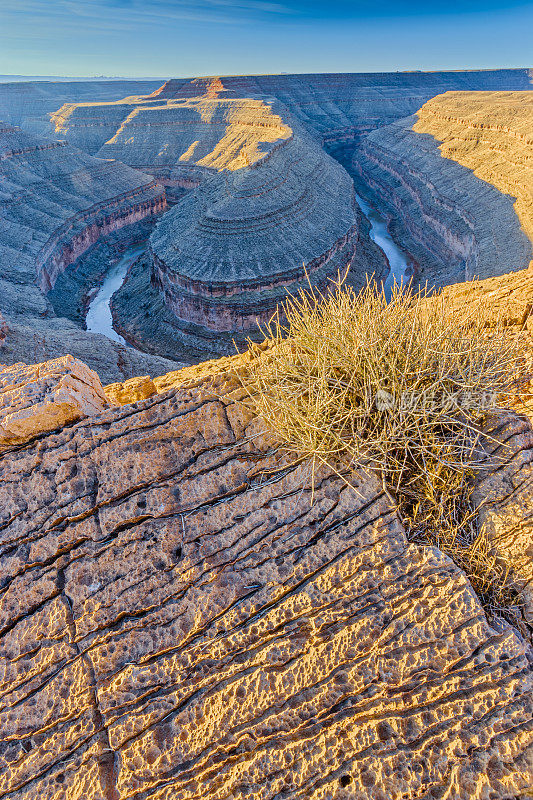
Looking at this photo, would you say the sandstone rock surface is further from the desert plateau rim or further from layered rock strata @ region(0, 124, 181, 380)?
layered rock strata @ region(0, 124, 181, 380)

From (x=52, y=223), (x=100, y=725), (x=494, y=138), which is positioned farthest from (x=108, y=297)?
(x=494, y=138)

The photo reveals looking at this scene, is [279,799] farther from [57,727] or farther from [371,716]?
[57,727]

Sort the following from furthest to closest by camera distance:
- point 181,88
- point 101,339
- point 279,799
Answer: point 181,88, point 101,339, point 279,799

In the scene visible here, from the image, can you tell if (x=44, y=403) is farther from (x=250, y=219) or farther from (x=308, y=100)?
(x=308, y=100)

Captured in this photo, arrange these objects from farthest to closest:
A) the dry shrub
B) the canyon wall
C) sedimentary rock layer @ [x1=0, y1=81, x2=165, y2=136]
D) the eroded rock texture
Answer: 1. sedimentary rock layer @ [x1=0, y1=81, x2=165, y2=136]
2. the canyon wall
3. the eroded rock texture
4. the dry shrub

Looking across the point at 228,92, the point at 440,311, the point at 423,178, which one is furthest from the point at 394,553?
the point at 228,92

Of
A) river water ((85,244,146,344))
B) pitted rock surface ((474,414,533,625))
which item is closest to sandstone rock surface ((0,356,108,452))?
pitted rock surface ((474,414,533,625))

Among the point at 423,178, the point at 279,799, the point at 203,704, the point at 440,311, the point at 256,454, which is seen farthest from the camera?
the point at 423,178
